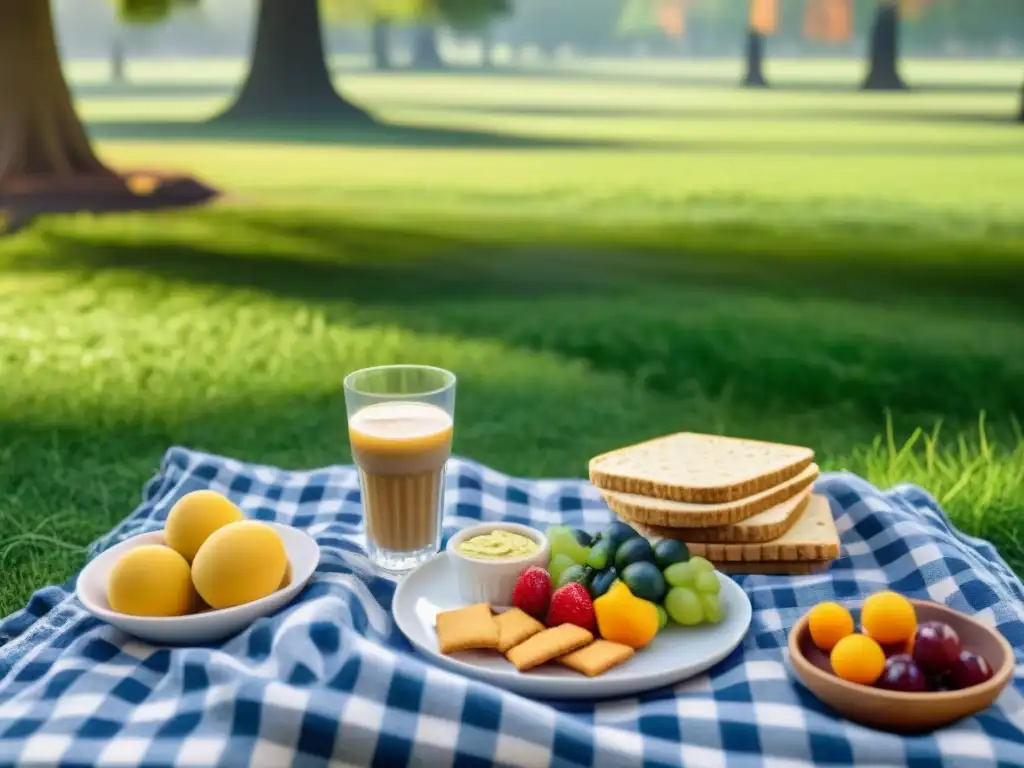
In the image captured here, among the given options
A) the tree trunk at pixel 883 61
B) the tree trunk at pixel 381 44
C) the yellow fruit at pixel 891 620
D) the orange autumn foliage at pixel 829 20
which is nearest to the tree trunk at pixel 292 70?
the tree trunk at pixel 381 44

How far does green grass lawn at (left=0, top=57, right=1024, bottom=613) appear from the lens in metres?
3.19

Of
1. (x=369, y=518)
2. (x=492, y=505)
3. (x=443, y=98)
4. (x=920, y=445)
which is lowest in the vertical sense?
(x=920, y=445)

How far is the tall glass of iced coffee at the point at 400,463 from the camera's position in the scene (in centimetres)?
149

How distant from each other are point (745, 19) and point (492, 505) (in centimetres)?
275

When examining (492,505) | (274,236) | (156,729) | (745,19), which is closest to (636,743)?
(156,729)

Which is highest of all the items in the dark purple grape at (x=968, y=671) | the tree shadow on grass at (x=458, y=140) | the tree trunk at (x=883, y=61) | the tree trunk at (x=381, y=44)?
the tree trunk at (x=381, y=44)

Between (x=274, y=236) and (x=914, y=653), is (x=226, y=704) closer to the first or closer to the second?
(x=914, y=653)

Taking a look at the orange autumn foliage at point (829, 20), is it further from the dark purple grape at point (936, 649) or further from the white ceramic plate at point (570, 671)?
the dark purple grape at point (936, 649)

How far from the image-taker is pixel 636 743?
1138 millimetres

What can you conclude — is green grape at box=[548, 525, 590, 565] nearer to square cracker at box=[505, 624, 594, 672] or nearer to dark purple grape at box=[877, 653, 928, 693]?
square cracker at box=[505, 624, 594, 672]

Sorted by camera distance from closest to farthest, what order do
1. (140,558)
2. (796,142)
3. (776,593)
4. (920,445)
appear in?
1. (140,558)
2. (776,593)
3. (920,445)
4. (796,142)

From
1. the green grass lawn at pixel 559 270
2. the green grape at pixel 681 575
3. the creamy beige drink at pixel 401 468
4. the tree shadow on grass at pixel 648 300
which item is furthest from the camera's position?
the tree shadow on grass at pixel 648 300

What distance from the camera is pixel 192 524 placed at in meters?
1.36

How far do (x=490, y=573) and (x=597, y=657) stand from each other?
19 centimetres
